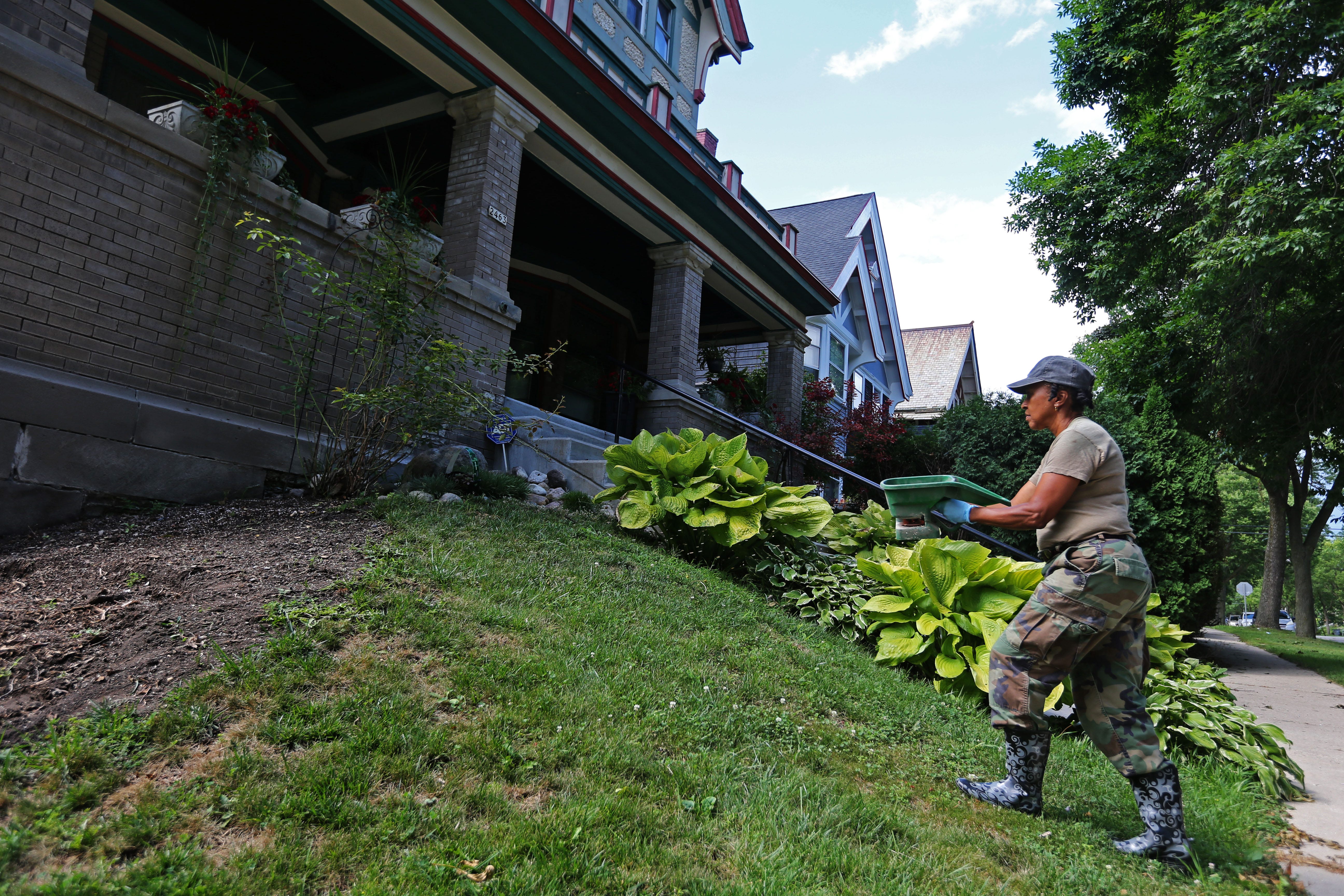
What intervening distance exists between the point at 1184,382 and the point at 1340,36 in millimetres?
5232

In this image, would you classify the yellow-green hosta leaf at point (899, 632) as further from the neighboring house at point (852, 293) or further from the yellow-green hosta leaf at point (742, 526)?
the neighboring house at point (852, 293)

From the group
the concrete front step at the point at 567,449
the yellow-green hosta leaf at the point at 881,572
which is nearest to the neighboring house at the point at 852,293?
the concrete front step at the point at 567,449

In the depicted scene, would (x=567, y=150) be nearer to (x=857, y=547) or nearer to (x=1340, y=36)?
(x=857, y=547)

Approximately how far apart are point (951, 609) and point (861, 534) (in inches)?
81.9

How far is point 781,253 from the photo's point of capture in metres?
13.0

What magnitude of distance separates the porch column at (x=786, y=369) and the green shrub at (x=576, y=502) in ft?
24.2

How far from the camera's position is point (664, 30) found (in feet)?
42.2

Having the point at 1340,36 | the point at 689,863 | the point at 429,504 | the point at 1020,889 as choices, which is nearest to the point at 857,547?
the point at 429,504

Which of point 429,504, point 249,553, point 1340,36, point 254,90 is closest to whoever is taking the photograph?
point 249,553

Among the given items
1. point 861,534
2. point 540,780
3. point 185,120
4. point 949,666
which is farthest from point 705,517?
point 185,120

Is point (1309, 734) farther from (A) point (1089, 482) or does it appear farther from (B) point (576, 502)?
(B) point (576, 502)

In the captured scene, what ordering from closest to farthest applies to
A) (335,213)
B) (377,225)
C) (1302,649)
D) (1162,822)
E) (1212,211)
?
(1162,822) < (377,225) < (335,213) < (1212,211) < (1302,649)

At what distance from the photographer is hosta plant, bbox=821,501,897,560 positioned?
676 centimetres

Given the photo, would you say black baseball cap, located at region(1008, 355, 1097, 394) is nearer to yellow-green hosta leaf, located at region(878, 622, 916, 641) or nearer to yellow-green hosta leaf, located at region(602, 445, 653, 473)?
yellow-green hosta leaf, located at region(878, 622, 916, 641)
